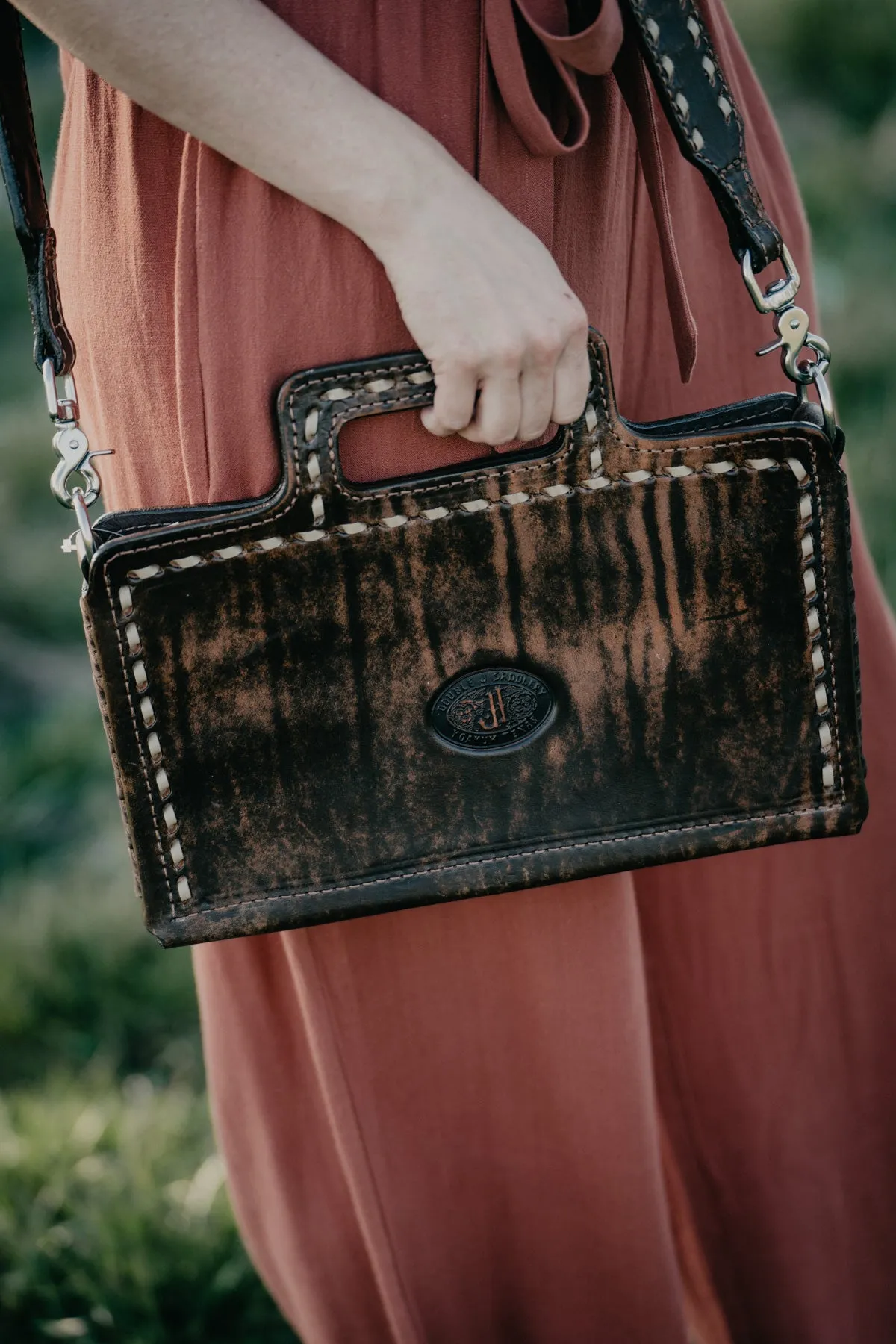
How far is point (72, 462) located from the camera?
869 mm

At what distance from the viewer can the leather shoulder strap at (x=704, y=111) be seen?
85 centimetres

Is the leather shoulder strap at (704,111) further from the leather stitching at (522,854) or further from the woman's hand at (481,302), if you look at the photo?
the leather stitching at (522,854)

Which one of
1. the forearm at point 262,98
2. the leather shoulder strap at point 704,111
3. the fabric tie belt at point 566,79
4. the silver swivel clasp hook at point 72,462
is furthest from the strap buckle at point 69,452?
the leather shoulder strap at point 704,111

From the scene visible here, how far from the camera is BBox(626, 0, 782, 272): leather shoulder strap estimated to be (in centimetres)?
85

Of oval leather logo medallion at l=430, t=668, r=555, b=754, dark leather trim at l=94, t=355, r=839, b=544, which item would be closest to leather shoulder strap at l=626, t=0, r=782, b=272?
dark leather trim at l=94, t=355, r=839, b=544

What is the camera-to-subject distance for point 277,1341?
1.50 meters

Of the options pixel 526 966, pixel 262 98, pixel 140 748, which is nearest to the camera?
pixel 262 98

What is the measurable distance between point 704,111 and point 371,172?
0.27m

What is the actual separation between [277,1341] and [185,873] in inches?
36.6

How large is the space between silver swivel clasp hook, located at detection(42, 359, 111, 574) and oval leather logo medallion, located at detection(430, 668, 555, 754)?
0.29 metres

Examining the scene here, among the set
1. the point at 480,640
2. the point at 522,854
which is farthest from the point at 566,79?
the point at 522,854

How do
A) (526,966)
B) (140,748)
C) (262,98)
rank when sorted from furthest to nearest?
(526,966)
(140,748)
(262,98)

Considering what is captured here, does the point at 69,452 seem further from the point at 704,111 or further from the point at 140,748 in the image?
the point at 704,111

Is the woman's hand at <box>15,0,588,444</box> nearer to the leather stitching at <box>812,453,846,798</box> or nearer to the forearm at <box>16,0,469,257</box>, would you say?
the forearm at <box>16,0,469,257</box>
